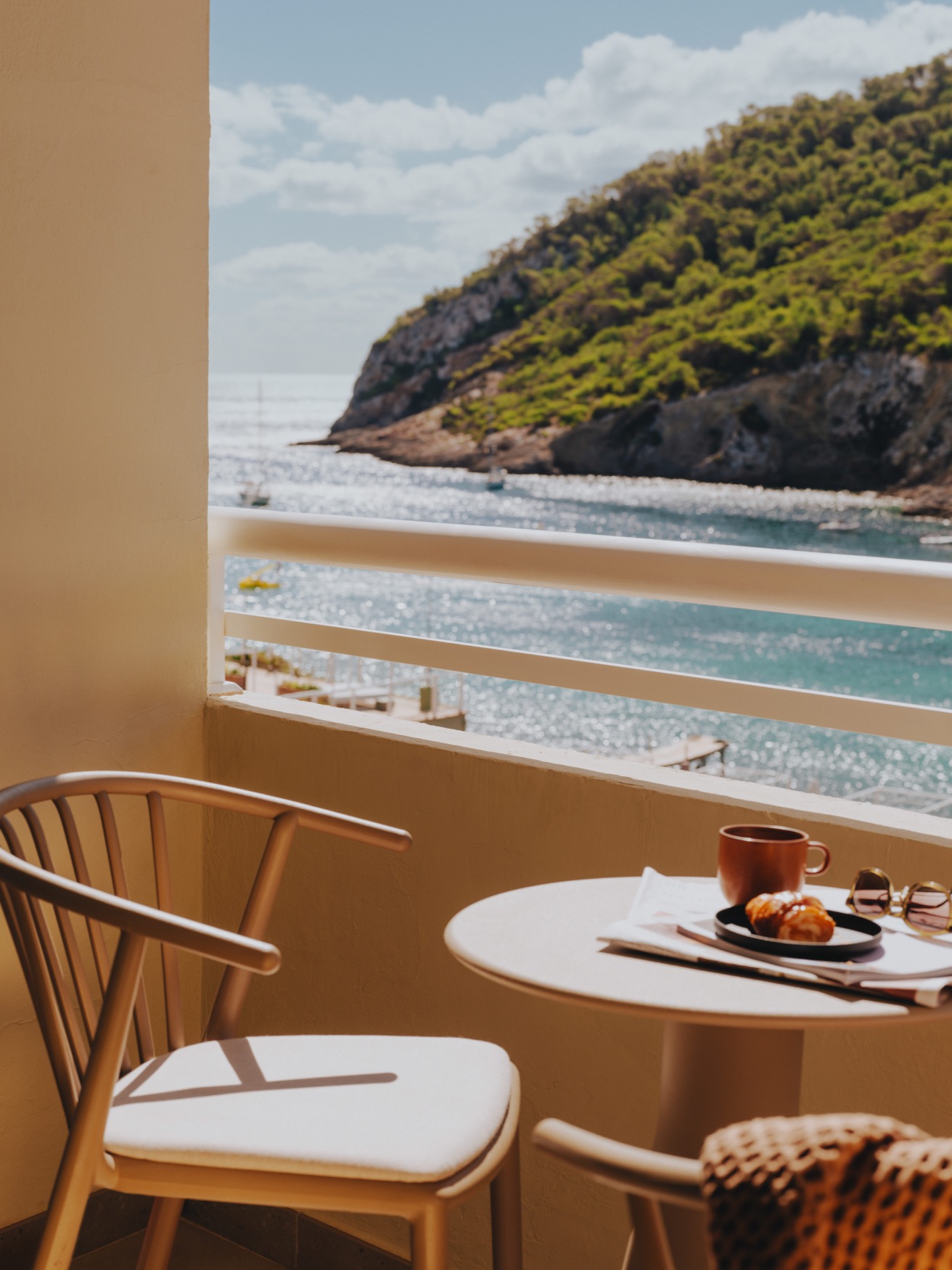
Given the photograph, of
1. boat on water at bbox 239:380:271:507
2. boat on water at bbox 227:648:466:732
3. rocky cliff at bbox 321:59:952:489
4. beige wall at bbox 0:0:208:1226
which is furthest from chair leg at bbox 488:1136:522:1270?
rocky cliff at bbox 321:59:952:489

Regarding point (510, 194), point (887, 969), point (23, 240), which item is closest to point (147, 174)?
point (23, 240)

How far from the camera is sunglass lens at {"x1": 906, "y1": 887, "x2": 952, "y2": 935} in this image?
1150mm

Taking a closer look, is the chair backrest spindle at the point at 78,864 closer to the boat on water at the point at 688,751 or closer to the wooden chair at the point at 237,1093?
the wooden chair at the point at 237,1093

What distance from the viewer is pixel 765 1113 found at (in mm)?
1146

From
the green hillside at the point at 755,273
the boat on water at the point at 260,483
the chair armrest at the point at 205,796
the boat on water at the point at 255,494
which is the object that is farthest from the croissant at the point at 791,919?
the green hillside at the point at 755,273

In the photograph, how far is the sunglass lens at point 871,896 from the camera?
119 centimetres

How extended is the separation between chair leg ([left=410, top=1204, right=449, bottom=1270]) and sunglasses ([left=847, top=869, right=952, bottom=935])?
492 mm

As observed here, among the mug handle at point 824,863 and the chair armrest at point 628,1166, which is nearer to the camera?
the chair armrest at point 628,1166

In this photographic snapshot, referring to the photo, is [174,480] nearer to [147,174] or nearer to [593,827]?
[147,174]

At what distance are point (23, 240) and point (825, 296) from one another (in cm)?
3791

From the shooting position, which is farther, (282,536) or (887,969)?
(282,536)

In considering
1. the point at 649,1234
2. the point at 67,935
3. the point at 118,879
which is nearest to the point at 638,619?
the point at 118,879

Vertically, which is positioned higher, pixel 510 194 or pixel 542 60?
pixel 542 60

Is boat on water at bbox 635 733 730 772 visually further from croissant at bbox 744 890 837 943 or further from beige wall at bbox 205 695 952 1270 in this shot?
croissant at bbox 744 890 837 943
